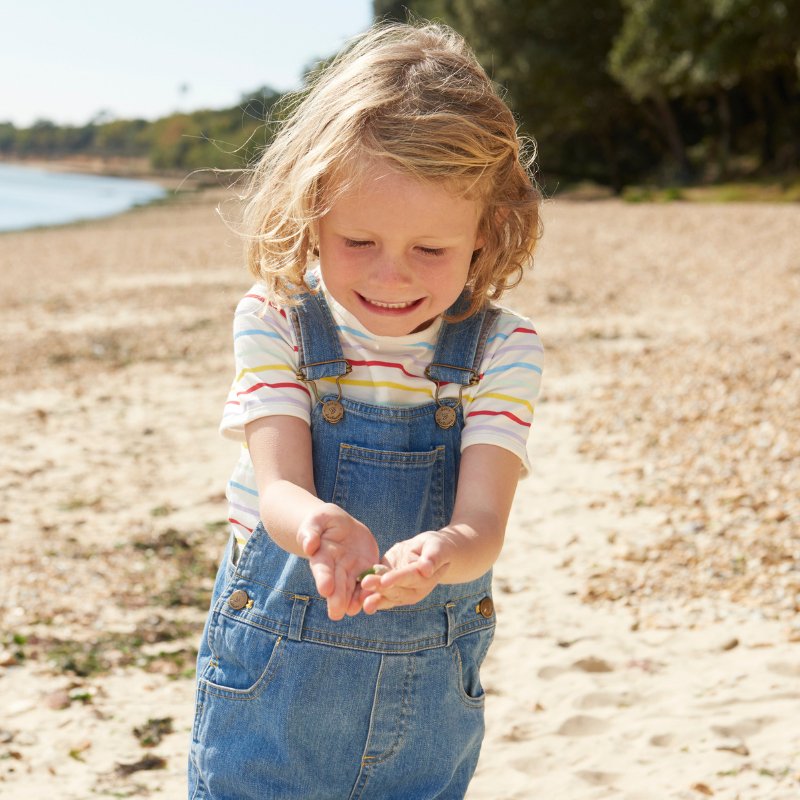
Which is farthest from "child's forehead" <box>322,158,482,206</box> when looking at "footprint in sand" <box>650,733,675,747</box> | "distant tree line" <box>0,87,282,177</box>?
"distant tree line" <box>0,87,282,177</box>

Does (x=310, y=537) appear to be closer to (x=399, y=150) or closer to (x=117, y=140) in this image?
(x=399, y=150)

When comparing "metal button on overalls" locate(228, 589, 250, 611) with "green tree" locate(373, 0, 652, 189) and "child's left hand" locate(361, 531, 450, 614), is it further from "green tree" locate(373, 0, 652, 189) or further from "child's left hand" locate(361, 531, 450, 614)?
"green tree" locate(373, 0, 652, 189)

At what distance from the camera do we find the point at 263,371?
80.7 inches

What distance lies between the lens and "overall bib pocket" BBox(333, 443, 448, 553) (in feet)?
6.64

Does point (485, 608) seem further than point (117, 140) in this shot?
No

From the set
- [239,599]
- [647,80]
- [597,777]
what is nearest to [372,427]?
[239,599]

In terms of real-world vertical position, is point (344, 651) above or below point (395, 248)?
below

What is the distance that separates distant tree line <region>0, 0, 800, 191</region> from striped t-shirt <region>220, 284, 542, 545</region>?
2485cm

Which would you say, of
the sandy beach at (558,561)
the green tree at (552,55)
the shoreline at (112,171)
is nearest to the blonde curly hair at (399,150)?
the sandy beach at (558,561)

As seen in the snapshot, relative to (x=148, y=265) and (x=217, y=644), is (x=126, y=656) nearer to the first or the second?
(x=217, y=644)

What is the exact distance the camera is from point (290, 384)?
2.04 metres

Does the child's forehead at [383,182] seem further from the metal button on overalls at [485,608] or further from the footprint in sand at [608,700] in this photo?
the footprint in sand at [608,700]

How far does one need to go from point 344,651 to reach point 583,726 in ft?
5.35

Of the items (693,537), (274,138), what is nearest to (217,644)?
(274,138)
